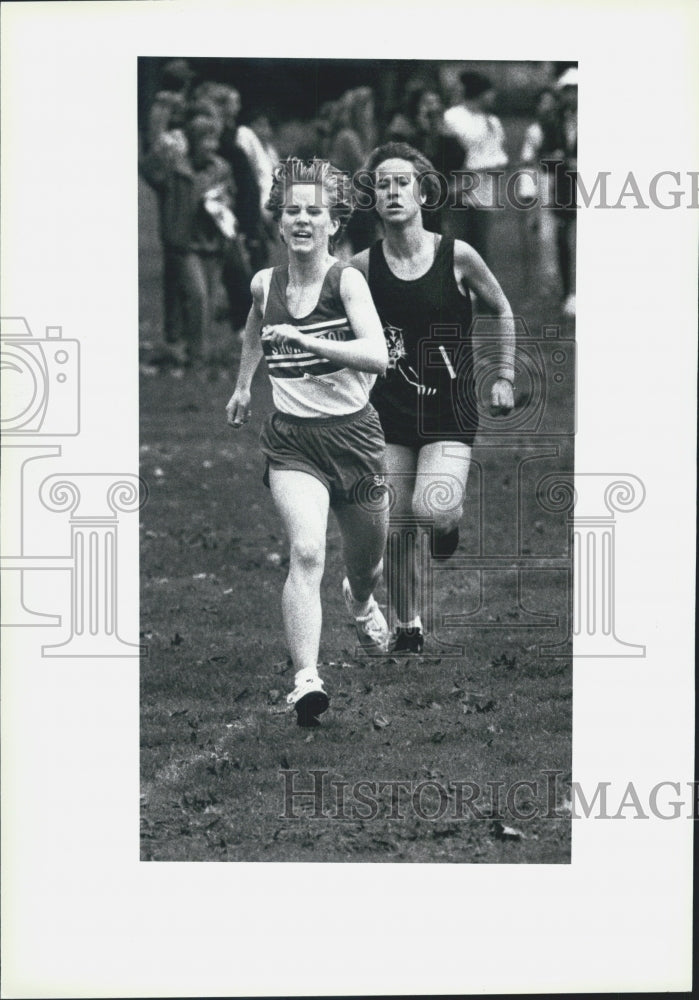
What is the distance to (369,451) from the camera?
8117mm

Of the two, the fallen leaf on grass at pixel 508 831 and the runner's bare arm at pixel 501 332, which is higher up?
the runner's bare arm at pixel 501 332

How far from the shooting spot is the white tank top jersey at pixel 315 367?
8062mm

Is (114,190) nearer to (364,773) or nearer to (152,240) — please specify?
(152,240)

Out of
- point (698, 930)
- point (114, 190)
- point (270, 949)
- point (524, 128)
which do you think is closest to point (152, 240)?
point (114, 190)

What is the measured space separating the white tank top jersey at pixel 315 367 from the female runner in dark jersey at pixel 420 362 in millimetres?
107

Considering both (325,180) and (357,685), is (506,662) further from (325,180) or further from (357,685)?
(325,180)

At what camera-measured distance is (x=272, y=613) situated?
8211mm

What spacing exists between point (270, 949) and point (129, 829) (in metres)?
0.79

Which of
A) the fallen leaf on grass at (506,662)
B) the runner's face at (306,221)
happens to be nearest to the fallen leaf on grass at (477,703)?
the fallen leaf on grass at (506,662)

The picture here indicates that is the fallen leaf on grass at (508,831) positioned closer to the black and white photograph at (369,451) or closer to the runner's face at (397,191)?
the black and white photograph at (369,451)

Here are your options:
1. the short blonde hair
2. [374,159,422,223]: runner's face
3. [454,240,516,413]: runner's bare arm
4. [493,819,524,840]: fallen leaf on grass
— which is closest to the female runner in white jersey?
the short blonde hair

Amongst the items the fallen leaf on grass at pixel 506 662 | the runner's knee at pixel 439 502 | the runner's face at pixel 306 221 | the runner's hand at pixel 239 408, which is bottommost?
the fallen leaf on grass at pixel 506 662

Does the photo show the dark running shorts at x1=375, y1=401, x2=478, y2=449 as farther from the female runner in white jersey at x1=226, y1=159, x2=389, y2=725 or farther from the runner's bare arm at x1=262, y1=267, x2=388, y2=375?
the runner's bare arm at x1=262, y1=267, x2=388, y2=375

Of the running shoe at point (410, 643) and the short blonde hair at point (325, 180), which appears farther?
the running shoe at point (410, 643)
